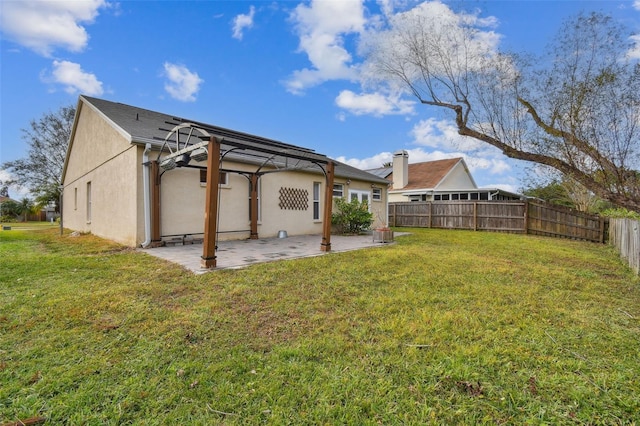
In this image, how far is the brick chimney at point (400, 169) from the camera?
20781 mm

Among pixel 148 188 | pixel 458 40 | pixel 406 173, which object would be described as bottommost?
pixel 148 188

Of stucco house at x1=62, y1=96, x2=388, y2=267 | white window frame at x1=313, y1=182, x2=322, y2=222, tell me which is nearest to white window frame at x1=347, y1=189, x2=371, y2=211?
stucco house at x1=62, y1=96, x2=388, y2=267

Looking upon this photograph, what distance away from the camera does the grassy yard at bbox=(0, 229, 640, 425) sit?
1796 millimetres

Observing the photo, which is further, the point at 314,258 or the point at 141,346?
the point at 314,258

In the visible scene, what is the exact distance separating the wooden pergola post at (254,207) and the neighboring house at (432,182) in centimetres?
1324

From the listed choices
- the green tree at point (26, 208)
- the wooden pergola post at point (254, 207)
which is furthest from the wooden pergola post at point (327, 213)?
the green tree at point (26, 208)

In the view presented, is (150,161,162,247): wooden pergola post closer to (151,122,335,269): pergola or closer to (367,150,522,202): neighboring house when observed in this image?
(151,122,335,269): pergola

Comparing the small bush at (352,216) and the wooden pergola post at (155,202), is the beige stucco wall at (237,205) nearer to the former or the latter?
the wooden pergola post at (155,202)

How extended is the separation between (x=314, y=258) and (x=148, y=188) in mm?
4836

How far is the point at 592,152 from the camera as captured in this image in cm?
464

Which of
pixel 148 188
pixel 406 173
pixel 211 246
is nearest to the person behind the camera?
pixel 211 246

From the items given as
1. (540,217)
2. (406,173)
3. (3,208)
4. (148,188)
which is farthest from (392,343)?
(3,208)

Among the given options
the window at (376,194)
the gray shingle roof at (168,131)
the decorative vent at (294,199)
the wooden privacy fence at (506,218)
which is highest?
the gray shingle roof at (168,131)

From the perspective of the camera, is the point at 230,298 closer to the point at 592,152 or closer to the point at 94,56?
the point at 592,152
